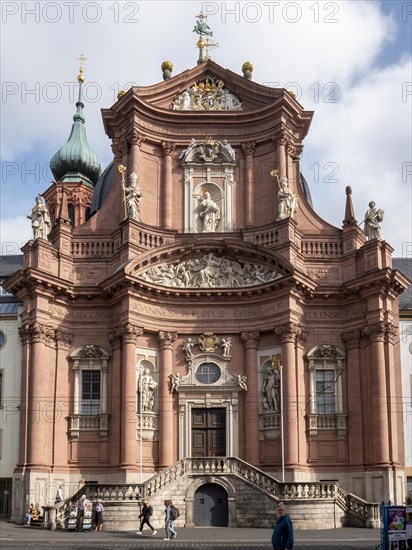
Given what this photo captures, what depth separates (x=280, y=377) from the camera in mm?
39000

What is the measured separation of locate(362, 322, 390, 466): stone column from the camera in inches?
1485

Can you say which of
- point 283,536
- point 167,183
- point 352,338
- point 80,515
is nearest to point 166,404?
point 80,515

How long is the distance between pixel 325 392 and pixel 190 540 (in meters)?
13.9

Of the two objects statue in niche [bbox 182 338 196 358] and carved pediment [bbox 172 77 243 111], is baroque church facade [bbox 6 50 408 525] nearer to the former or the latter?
statue in niche [bbox 182 338 196 358]

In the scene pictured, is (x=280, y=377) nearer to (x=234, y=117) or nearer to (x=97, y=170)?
(x=234, y=117)

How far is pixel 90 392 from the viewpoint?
132ft

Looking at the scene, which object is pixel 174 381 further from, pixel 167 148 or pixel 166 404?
pixel 167 148

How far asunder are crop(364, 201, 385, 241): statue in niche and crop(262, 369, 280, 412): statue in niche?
26.7 ft

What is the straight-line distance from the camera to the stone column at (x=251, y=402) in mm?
39094

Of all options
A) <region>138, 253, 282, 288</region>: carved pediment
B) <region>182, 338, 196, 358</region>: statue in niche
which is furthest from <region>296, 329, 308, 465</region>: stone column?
<region>182, 338, 196, 358</region>: statue in niche

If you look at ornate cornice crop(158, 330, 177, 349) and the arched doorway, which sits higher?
ornate cornice crop(158, 330, 177, 349)

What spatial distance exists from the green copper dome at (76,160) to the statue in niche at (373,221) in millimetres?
30168

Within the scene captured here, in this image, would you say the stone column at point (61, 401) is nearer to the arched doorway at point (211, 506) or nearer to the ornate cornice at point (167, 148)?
the arched doorway at point (211, 506)

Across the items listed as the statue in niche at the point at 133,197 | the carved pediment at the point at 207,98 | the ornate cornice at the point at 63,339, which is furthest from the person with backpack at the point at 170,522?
the carved pediment at the point at 207,98
